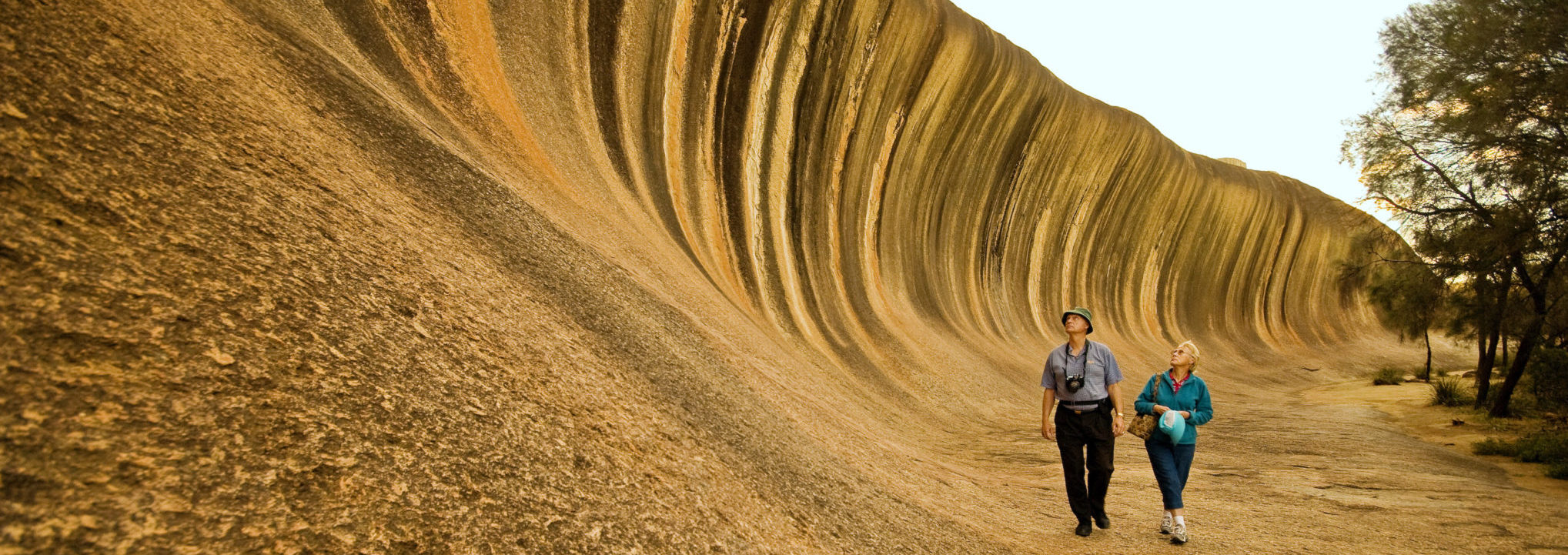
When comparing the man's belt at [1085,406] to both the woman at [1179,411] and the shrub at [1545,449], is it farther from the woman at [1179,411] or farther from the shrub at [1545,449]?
the shrub at [1545,449]

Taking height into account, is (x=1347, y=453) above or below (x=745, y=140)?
above

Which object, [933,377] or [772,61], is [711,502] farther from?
[772,61]

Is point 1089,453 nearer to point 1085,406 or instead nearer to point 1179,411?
point 1085,406

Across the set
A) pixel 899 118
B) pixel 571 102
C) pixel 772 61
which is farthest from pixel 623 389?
pixel 899 118

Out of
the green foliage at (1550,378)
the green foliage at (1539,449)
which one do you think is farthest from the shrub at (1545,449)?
the green foliage at (1550,378)

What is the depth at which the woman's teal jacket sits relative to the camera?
477cm

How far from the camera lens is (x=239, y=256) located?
8.67ft

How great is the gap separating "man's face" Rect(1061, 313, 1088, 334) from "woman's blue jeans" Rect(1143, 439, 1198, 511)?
2.42 feet

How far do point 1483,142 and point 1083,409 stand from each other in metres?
9.56

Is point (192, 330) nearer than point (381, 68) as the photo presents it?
Yes

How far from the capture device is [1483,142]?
10.8 meters

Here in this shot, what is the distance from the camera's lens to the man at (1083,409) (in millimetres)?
4703

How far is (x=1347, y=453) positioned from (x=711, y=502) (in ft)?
30.7

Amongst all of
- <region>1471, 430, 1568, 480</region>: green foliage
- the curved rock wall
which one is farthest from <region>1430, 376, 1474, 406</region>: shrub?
the curved rock wall
